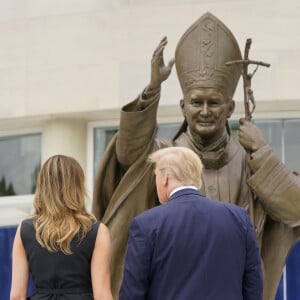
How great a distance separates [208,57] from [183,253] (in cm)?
163

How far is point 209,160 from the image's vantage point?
17.0 ft

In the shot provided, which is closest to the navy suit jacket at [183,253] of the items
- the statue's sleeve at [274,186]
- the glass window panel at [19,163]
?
the statue's sleeve at [274,186]

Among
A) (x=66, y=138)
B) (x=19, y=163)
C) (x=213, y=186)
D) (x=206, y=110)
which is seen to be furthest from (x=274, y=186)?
(x=19, y=163)

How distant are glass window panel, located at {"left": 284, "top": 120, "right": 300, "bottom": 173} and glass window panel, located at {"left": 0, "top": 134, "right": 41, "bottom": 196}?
8.32ft

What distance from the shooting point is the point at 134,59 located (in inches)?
404

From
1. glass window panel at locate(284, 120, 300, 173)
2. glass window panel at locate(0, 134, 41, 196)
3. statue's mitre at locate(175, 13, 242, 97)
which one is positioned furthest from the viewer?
glass window panel at locate(0, 134, 41, 196)

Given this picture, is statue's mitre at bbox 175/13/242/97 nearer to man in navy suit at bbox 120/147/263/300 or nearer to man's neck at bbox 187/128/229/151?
man's neck at bbox 187/128/229/151

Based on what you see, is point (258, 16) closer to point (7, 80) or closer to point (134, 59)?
point (134, 59)

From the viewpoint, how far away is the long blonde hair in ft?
12.8

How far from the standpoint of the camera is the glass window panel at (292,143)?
1038 cm

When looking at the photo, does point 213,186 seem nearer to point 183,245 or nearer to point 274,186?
point 274,186

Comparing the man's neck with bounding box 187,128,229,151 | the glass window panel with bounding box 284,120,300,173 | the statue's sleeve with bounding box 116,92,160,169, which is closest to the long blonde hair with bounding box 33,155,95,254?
the statue's sleeve with bounding box 116,92,160,169

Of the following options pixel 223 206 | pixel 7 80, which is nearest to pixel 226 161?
pixel 223 206

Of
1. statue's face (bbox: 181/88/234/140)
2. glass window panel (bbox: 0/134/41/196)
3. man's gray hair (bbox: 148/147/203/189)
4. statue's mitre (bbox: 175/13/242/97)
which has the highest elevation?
statue's mitre (bbox: 175/13/242/97)
